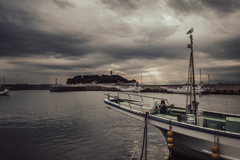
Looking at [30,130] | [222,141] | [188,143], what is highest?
[222,141]

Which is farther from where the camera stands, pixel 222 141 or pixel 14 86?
pixel 14 86

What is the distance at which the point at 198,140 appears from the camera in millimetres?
6984

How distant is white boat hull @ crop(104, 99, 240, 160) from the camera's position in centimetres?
608

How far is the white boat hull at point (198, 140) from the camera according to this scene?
19.9 feet

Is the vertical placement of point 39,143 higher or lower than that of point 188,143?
lower

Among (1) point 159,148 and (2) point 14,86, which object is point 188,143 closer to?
(1) point 159,148

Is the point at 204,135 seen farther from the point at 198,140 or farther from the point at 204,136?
the point at 198,140

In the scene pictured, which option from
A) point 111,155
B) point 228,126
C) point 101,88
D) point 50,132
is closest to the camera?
point 228,126

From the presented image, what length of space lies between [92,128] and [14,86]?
194m

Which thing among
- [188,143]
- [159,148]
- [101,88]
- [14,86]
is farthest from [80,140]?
[14,86]

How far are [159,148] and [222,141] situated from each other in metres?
5.42

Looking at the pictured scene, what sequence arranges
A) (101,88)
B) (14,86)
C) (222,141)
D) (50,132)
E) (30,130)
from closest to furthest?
1. (222,141)
2. (50,132)
3. (30,130)
4. (101,88)
5. (14,86)

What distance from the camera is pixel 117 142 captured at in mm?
12211

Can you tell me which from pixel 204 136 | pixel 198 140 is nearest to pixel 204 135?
pixel 204 136
